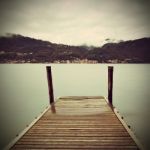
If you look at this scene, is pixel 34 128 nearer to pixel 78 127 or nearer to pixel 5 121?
pixel 78 127

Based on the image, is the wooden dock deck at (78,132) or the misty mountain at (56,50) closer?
the wooden dock deck at (78,132)

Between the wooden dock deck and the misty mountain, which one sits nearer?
the wooden dock deck

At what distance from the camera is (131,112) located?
6266 millimetres

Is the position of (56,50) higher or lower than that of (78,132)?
higher

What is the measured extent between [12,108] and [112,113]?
4015mm

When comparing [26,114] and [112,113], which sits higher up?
[112,113]

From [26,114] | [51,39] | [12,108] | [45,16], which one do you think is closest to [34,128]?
[26,114]

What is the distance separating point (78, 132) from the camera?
2492 millimetres

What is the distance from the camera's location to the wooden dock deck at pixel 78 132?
212cm

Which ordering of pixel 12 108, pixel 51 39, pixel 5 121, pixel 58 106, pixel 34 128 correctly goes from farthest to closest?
pixel 51 39, pixel 12 108, pixel 5 121, pixel 58 106, pixel 34 128

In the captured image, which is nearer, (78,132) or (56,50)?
(78,132)

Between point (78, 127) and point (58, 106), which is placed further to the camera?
point (58, 106)

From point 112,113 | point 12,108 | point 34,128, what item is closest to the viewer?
point 34,128

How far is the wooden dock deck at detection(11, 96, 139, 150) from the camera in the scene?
6.97 feet
